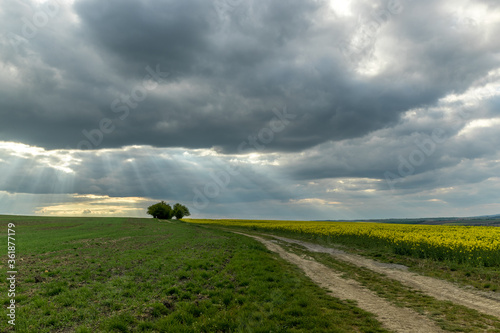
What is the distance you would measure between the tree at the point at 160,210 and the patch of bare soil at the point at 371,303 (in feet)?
435

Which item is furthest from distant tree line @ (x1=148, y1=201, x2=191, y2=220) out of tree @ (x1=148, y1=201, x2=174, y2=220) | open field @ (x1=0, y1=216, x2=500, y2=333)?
open field @ (x1=0, y1=216, x2=500, y2=333)

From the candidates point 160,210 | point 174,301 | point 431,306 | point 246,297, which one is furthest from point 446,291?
point 160,210

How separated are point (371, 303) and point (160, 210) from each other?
14038cm

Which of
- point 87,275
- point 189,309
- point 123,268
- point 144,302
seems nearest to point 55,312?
point 144,302

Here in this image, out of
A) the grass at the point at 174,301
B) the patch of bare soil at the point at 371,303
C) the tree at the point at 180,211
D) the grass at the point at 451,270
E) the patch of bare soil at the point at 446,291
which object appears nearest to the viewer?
the patch of bare soil at the point at 371,303

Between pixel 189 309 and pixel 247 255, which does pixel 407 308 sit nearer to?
pixel 189 309

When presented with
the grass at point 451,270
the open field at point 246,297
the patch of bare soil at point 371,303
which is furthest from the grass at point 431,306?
the grass at point 451,270

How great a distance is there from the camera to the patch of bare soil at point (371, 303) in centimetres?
879

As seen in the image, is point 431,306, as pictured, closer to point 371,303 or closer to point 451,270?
point 371,303

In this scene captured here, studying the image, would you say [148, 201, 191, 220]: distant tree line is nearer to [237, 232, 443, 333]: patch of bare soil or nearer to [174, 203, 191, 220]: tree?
[174, 203, 191, 220]: tree

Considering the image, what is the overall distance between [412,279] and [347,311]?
8.36 meters

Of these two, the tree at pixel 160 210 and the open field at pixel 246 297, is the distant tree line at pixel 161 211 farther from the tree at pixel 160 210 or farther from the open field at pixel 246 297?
the open field at pixel 246 297

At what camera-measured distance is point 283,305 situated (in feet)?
34.8

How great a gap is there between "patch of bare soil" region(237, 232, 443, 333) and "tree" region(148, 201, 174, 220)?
133m
